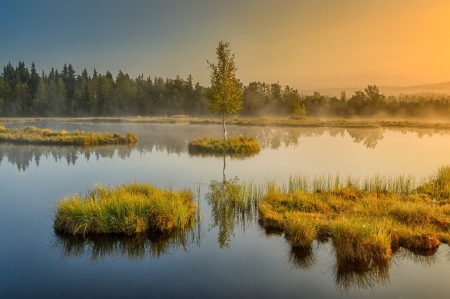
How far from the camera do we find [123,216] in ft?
41.6

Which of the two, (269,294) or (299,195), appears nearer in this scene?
(269,294)

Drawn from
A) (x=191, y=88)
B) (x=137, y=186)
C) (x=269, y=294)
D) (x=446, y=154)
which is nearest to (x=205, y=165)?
(x=137, y=186)

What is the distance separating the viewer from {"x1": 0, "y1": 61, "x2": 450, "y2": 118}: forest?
102750mm

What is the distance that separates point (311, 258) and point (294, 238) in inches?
38.6

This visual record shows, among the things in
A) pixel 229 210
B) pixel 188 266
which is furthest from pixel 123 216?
pixel 229 210

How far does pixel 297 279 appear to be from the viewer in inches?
380

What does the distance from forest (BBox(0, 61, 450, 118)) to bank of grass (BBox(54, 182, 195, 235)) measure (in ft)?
303

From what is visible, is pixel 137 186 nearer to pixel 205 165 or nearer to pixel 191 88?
pixel 205 165

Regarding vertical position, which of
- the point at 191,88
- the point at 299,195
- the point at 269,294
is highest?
the point at 191,88

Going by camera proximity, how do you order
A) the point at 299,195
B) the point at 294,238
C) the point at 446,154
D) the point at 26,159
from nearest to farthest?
the point at 294,238
the point at 299,195
the point at 26,159
the point at 446,154

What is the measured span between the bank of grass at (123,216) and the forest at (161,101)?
3634 inches

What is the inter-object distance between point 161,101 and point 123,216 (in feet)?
357

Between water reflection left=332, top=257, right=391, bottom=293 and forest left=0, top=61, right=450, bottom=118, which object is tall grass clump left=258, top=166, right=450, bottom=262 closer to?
water reflection left=332, top=257, right=391, bottom=293

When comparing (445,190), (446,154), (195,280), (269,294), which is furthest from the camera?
(446,154)
